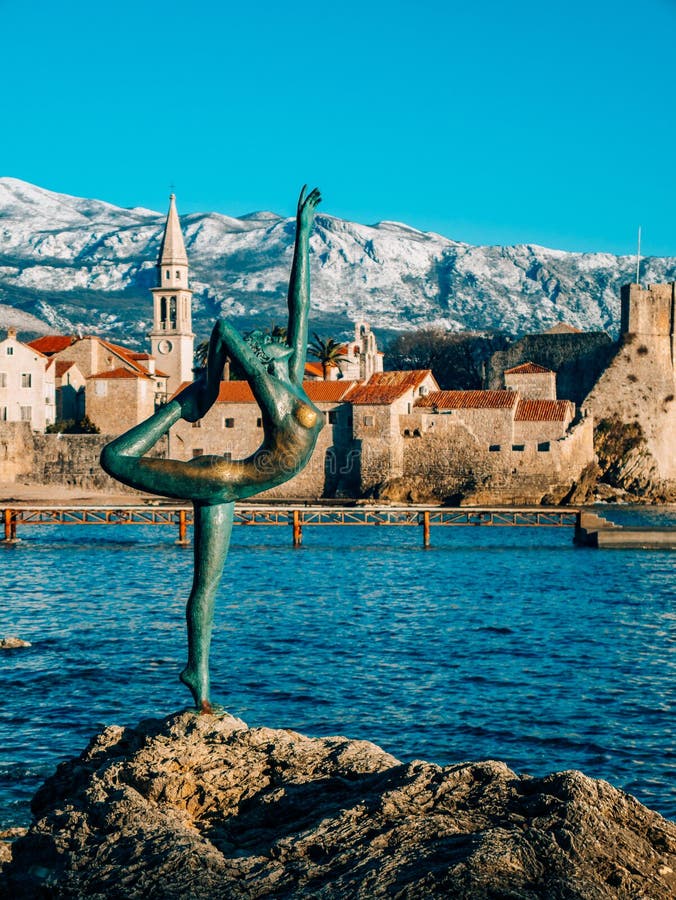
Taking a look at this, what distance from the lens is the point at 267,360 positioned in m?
8.23

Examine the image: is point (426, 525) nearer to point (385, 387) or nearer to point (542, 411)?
point (385, 387)

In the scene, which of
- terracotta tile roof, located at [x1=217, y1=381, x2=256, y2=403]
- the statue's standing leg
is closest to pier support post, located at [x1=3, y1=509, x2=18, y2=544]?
terracotta tile roof, located at [x1=217, y1=381, x2=256, y2=403]

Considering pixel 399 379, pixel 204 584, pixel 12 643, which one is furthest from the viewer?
pixel 399 379

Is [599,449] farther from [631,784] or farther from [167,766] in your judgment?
[167,766]

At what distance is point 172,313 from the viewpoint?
8562cm

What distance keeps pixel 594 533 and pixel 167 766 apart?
139ft

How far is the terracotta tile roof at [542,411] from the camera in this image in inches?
2628

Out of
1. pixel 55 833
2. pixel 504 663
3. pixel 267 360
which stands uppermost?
pixel 267 360

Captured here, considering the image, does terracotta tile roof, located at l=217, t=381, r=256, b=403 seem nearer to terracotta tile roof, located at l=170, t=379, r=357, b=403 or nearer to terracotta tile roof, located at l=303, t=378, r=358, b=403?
terracotta tile roof, located at l=170, t=379, r=357, b=403

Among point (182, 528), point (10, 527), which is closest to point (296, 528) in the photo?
point (182, 528)

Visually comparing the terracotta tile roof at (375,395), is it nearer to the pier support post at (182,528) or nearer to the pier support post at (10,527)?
the pier support post at (182,528)

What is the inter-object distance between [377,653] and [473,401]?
43471 mm

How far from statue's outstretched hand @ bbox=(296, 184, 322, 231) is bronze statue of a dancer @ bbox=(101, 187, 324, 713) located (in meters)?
0.25

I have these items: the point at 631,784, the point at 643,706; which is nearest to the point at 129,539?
the point at 643,706
